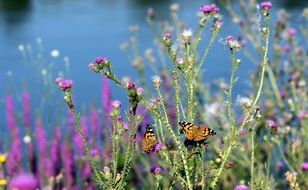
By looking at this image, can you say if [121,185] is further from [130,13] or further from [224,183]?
[130,13]

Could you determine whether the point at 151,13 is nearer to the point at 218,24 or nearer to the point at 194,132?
the point at 218,24

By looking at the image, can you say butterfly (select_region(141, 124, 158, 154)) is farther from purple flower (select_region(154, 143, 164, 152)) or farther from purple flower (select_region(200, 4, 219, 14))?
purple flower (select_region(200, 4, 219, 14))

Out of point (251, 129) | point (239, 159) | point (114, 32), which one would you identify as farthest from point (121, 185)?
point (114, 32)

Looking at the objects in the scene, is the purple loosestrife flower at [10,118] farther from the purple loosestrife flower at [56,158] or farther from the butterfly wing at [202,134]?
the butterfly wing at [202,134]

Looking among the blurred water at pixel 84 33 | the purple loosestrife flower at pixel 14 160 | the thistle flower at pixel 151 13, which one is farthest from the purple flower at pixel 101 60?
the blurred water at pixel 84 33

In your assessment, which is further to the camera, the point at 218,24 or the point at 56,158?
the point at 56,158

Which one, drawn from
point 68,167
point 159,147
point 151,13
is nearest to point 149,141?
point 159,147

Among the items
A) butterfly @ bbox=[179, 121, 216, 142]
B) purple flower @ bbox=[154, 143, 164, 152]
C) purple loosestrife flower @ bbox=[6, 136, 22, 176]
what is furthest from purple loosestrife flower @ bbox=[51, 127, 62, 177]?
butterfly @ bbox=[179, 121, 216, 142]
